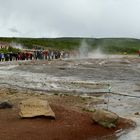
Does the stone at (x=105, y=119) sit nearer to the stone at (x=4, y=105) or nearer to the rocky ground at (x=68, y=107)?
the rocky ground at (x=68, y=107)

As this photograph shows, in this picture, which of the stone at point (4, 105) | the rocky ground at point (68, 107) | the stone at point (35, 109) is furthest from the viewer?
the stone at point (4, 105)

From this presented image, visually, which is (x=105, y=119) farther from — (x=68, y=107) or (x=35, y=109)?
(x=68, y=107)

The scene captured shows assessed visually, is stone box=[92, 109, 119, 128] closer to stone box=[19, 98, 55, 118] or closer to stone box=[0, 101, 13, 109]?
stone box=[19, 98, 55, 118]

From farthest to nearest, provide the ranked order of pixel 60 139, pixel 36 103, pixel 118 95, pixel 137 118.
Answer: pixel 118 95 < pixel 137 118 < pixel 36 103 < pixel 60 139

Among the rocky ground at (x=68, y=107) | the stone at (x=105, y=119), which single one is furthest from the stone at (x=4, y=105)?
the stone at (x=105, y=119)

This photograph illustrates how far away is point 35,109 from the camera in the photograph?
17797 millimetres

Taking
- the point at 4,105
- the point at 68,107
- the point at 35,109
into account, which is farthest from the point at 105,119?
the point at 4,105

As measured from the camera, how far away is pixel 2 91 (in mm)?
25578

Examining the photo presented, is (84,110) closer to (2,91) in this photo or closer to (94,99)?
(94,99)

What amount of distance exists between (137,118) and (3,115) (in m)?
5.46

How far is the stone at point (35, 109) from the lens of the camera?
57.3 feet

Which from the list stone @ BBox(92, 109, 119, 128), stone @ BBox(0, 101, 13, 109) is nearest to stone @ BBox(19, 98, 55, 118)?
stone @ BBox(0, 101, 13, 109)

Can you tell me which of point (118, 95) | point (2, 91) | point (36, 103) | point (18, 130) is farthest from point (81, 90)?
point (18, 130)

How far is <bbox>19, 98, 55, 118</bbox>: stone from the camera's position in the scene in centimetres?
1747
